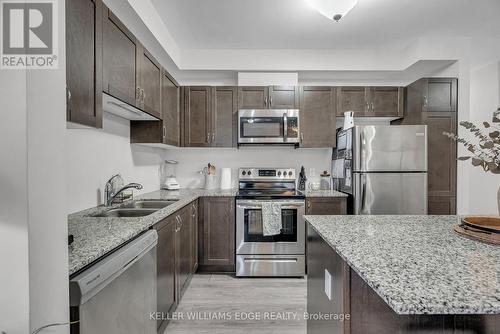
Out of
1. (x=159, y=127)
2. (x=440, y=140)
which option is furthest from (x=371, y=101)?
(x=159, y=127)

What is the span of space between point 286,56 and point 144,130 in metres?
1.94

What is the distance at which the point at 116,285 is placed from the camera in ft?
3.63

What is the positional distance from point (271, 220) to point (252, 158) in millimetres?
1024

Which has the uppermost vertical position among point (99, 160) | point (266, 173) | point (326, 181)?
point (99, 160)

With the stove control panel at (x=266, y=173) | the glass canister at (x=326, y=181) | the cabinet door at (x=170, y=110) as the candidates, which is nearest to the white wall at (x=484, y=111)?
the glass canister at (x=326, y=181)

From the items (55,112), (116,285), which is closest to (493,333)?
(116,285)

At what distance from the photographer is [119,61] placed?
5.53 feet

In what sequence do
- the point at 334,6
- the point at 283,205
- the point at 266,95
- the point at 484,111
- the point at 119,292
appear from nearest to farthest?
1. the point at 119,292
2. the point at 334,6
3. the point at 283,205
4. the point at 266,95
5. the point at 484,111

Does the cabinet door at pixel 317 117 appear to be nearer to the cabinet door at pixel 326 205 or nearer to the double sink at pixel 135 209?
the cabinet door at pixel 326 205

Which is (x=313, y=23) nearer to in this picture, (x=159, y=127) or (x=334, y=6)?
(x=334, y=6)

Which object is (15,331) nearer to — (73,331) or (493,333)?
(73,331)

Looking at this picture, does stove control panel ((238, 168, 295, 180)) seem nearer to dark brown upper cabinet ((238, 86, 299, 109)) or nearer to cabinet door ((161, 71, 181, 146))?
dark brown upper cabinet ((238, 86, 299, 109))

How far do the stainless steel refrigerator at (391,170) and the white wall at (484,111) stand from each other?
1.81 meters

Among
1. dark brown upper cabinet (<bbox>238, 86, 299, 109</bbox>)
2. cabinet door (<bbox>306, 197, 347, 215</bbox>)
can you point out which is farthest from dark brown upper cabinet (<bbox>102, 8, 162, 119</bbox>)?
cabinet door (<bbox>306, 197, 347, 215</bbox>)
